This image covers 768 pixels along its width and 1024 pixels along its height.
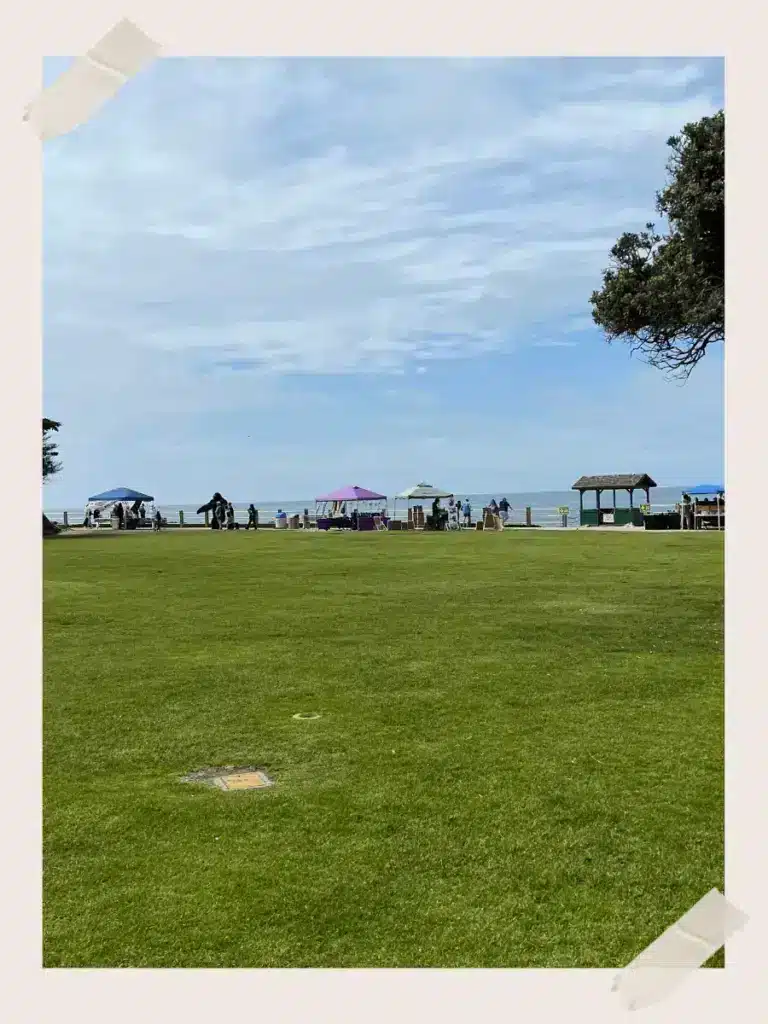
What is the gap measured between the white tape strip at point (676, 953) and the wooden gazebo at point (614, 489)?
20.0 m

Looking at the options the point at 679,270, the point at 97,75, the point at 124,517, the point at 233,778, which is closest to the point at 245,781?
the point at 233,778

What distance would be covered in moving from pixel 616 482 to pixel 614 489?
0.17 m

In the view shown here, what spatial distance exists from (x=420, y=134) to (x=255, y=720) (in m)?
2.47

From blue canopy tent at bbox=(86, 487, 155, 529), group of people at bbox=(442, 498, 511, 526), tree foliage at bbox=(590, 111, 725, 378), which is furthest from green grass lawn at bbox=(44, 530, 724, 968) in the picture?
blue canopy tent at bbox=(86, 487, 155, 529)

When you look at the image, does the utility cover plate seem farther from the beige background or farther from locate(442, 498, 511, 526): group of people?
locate(442, 498, 511, 526): group of people

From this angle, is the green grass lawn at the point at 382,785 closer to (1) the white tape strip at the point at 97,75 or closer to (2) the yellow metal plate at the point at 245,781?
(2) the yellow metal plate at the point at 245,781

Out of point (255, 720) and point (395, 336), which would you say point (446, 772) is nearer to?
point (255, 720)

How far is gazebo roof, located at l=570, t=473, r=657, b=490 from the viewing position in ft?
72.7

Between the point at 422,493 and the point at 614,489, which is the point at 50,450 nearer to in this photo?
the point at 422,493

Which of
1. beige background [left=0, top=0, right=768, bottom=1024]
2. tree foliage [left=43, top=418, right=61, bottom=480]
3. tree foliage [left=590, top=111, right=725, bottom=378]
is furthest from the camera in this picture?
tree foliage [left=43, top=418, right=61, bottom=480]

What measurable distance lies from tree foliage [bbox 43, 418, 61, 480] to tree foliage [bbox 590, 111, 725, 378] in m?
15.2
